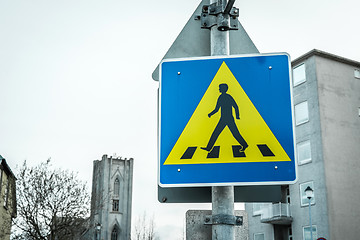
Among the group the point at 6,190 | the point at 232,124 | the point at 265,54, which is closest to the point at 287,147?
the point at 232,124

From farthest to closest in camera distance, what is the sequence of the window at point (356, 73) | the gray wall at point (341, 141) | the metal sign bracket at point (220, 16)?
the window at point (356, 73) < the gray wall at point (341, 141) < the metal sign bracket at point (220, 16)

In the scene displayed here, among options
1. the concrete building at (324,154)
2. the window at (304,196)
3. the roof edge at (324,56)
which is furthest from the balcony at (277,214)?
the roof edge at (324,56)

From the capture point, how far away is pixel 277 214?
1382 inches

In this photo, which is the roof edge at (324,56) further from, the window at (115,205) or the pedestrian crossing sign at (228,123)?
the window at (115,205)

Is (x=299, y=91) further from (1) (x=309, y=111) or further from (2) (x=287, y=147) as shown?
(2) (x=287, y=147)

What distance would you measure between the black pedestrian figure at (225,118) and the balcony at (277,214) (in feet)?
108

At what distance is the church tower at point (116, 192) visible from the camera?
354 feet

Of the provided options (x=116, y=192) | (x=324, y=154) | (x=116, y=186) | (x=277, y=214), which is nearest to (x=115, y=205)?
(x=116, y=192)

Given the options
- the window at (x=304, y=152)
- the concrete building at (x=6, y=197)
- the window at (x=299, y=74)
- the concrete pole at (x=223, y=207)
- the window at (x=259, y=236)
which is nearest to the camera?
the concrete pole at (x=223, y=207)

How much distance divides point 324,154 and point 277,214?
5.85 metres

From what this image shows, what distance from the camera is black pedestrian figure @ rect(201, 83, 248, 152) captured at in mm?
3191

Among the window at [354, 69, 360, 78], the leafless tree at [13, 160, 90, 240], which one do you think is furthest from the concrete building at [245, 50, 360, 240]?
the leafless tree at [13, 160, 90, 240]

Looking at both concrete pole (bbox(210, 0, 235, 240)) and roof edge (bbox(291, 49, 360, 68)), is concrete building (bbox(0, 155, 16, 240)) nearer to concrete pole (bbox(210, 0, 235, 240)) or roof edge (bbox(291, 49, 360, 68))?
roof edge (bbox(291, 49, 360, 68))

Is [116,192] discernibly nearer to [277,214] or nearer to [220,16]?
[277,214]
